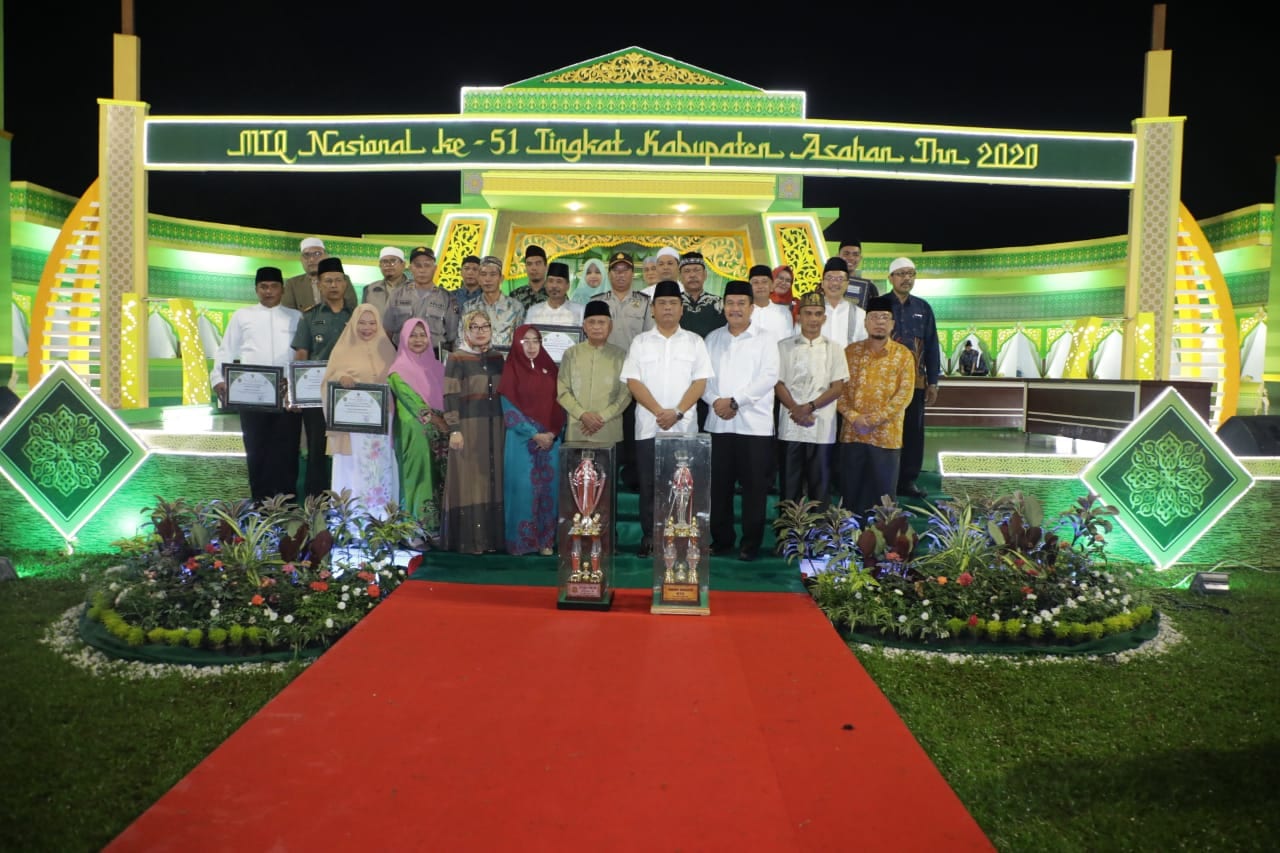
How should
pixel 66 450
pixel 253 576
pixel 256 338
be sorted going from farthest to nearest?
pixel 66 450 < pixel 256 338 < pixel 253 576

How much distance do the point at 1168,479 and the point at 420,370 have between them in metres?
3.89

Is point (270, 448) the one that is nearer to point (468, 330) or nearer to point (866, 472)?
point (468, 330)

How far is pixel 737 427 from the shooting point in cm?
407

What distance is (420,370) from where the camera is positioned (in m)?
4.21

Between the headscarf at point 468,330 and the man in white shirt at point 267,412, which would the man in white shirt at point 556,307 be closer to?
the headscarf at point 468,330

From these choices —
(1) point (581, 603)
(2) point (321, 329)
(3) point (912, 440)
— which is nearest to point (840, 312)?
(3) point (912, 440)

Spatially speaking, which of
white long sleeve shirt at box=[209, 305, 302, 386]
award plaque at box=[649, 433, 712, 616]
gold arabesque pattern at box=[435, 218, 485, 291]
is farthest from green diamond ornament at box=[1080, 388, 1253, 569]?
gold arabesque pattern at box=[435, 218, 485, 291]

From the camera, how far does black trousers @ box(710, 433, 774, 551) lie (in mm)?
4082

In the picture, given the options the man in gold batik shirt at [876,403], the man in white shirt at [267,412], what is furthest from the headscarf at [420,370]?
the man in gold batik shirt at [876,403]

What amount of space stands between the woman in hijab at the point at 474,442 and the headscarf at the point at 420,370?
114mm

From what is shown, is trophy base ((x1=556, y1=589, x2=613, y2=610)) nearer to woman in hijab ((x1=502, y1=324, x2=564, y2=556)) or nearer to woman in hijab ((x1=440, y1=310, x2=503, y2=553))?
woman in hijab ((x1=502, y1=324, x2=564, y2=556))

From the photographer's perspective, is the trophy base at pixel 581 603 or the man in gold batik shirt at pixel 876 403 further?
the man in gold batik shirt at pixel 876 403

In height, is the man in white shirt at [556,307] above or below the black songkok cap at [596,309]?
above

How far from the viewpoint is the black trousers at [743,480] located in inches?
161
